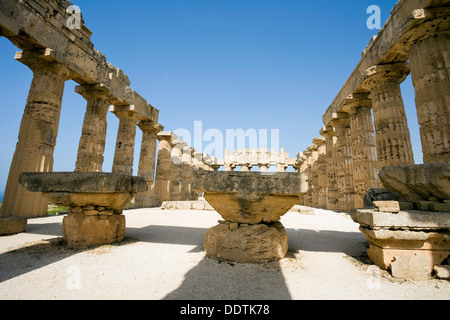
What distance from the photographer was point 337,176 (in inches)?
456

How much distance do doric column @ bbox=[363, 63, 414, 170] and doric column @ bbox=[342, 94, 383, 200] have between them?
4.61 ft

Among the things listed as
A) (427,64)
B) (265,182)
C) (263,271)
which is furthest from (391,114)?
(263,271)

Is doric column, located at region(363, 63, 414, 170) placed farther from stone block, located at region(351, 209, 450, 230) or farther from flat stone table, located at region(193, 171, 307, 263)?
flat stone table, located at region(193, 171, 307, 263)

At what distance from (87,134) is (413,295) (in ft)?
36.8

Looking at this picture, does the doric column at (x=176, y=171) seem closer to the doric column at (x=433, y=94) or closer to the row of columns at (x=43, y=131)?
the row of columns at (x=43, y=131)

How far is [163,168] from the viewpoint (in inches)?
551

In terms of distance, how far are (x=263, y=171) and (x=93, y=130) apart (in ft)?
29.9

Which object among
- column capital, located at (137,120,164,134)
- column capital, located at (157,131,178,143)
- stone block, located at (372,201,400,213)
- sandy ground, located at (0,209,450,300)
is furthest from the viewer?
column capital, located at (157,131,178,143)

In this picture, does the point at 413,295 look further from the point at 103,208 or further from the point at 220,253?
the point at 103,208

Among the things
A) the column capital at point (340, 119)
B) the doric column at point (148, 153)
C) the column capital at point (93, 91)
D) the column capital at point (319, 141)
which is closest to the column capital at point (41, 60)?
the column capital at point (93, 91)

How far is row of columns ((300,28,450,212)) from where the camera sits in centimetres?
552

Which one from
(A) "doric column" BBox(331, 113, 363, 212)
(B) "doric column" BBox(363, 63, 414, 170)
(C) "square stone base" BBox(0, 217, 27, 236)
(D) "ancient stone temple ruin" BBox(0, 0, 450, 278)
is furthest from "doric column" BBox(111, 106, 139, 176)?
(B) "doric column" BBox(363, 63, 414, 170)

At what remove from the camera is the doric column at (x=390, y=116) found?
728 cm

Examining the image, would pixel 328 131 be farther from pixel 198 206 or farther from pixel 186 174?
pixel 186 174
